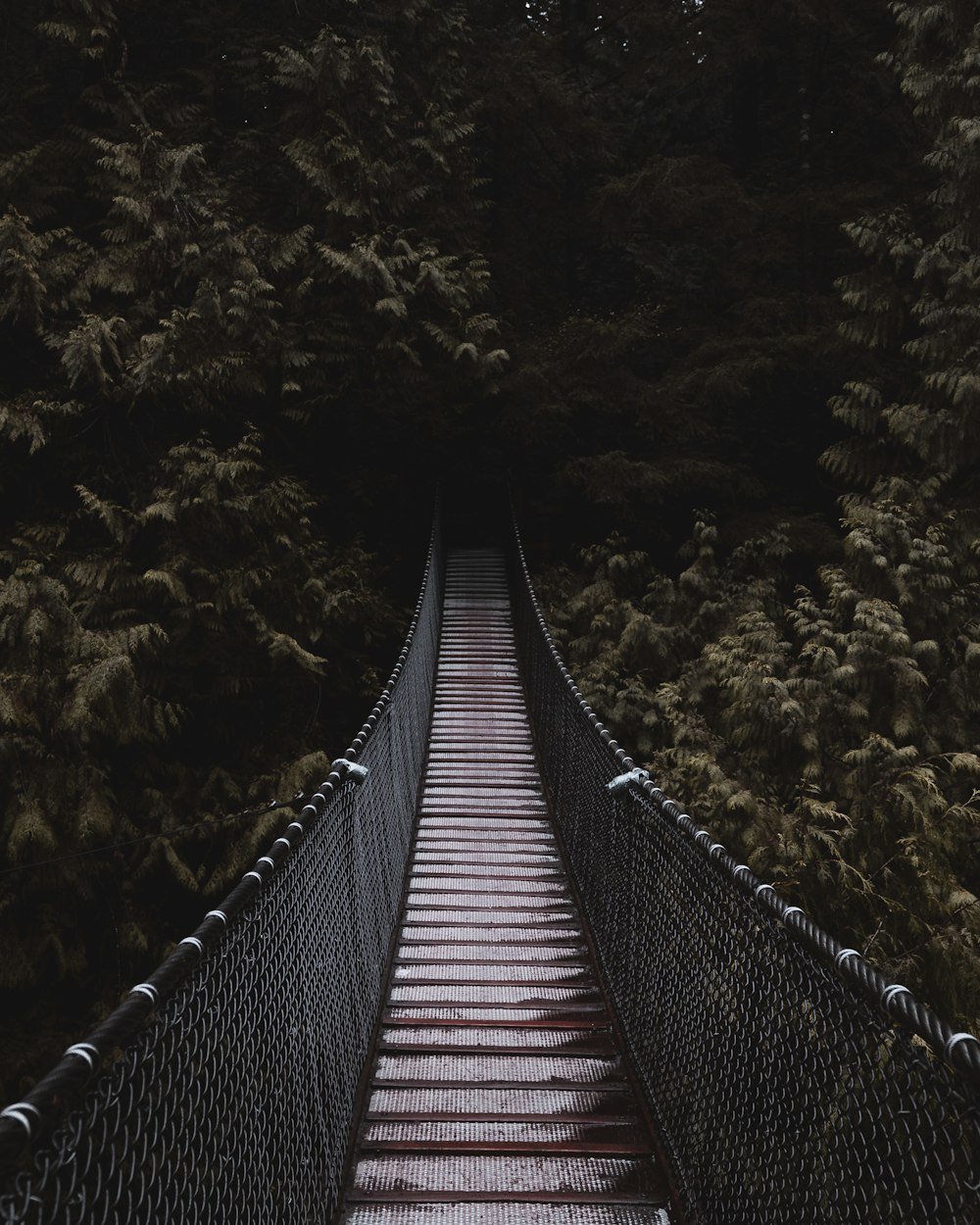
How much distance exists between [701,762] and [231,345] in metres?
5.98

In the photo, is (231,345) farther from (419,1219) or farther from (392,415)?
(419,1219)

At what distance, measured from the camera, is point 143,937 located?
25.7 ft

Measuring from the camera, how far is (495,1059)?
3176 mm

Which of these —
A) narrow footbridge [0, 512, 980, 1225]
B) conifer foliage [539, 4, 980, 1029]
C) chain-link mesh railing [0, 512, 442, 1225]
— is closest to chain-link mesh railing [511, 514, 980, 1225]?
narrow footbridge [0, 512, 980, 1225]

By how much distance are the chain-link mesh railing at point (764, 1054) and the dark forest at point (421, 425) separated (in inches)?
84.8

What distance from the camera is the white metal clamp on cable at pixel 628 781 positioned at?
3.32 metres

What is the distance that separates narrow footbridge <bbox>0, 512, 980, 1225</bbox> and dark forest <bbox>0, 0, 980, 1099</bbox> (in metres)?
2.10

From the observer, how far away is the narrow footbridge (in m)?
1.41

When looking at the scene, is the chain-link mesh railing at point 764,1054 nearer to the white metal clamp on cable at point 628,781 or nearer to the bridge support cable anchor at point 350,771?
the white metal clamp on cable at point 628,781

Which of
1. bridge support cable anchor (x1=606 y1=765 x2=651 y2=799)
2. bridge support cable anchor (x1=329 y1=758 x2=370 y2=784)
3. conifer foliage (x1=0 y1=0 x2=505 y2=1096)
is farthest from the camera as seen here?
conifer foliage (x1=0 y1=0 x2=505 y2=1096)

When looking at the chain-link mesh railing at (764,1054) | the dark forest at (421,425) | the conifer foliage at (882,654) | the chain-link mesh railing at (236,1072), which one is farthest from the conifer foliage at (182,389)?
the chain-link mesh railing at (764,1054)

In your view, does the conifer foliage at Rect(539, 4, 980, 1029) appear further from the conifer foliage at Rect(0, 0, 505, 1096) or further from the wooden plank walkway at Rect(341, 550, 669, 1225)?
the conifer foliage at Rect(0, 0, 505, 1096)

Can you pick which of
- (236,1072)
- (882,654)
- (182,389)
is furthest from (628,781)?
(182,389)

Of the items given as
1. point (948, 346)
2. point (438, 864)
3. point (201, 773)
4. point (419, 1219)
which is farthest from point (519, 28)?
point (419, 1219)
